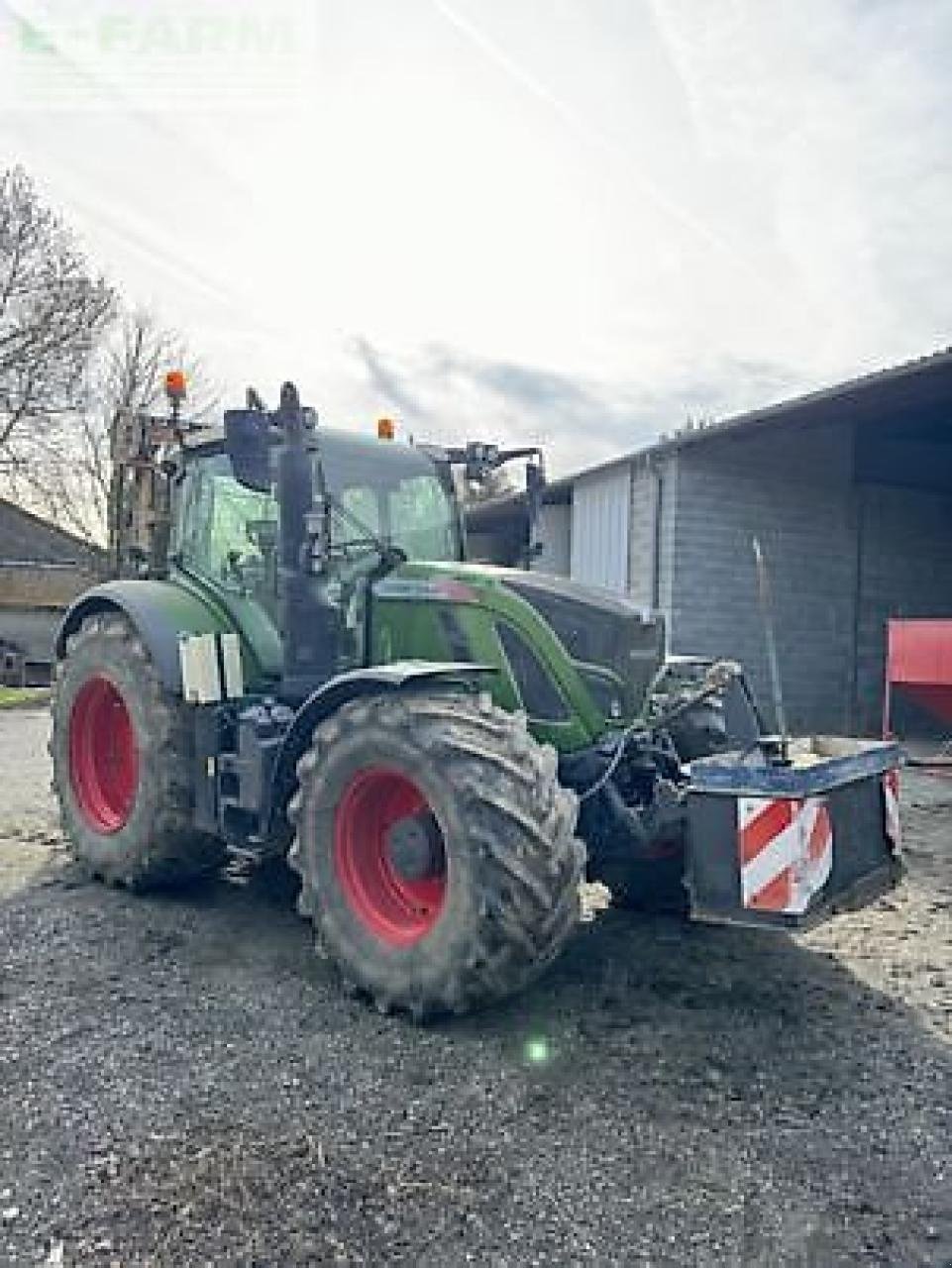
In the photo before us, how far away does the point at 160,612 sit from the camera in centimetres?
500

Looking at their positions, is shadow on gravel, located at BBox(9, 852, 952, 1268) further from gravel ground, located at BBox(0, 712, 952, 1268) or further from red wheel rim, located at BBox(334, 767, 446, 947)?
red wheel rim, located at BBox(334, 767, 446, 947)

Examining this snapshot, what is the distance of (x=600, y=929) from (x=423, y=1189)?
7.19 ft

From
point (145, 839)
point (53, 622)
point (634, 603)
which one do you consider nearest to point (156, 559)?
point (145, 839)

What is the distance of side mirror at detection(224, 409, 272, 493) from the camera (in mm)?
4391

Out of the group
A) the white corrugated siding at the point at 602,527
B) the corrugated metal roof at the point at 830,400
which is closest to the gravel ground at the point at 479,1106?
the corrugated metal roof at the point at 830,400

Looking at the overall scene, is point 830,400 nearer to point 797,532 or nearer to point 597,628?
point 797,532

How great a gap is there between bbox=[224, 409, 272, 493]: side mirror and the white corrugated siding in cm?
996

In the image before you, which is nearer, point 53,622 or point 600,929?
point 600,929

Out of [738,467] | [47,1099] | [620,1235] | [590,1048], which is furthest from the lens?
[738,467]

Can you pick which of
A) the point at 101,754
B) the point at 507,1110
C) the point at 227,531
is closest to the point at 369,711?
the point at 507,1110

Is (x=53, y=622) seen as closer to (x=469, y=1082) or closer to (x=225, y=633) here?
(x=225, y=633)

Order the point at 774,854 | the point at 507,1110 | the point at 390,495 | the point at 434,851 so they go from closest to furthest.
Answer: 1. the point at 507,1110
2. the point at 774,854
3. the point at 434,851
4. the point at 390,495

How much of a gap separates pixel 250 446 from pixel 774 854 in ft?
8.57

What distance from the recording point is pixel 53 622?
69.8 ft
